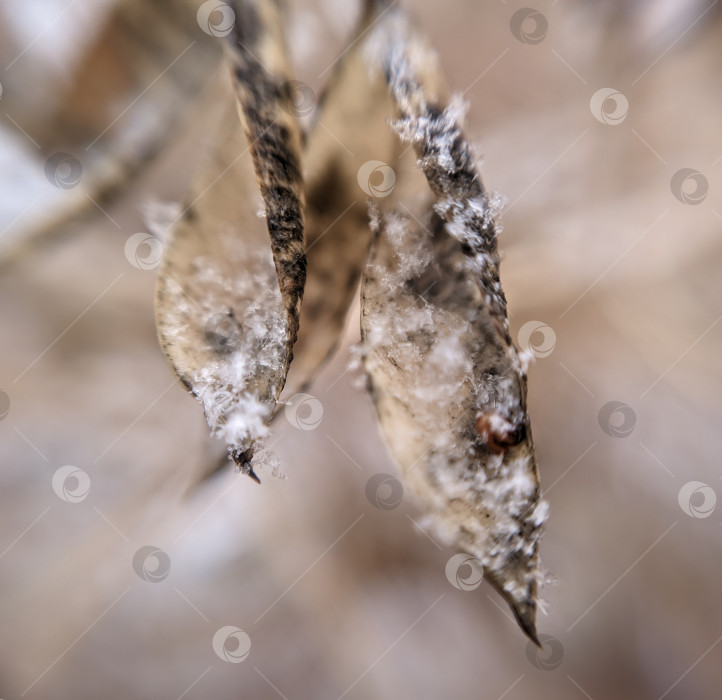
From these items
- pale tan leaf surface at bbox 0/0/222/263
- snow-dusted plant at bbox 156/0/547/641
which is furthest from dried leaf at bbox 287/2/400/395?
pale tan leaf surface at bbox 0/0/222/263

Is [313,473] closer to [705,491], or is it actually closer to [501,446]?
[501,446]

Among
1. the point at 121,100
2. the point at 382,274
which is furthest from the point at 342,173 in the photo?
the point at 121,100

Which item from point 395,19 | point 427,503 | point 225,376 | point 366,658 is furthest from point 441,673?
point 395,19

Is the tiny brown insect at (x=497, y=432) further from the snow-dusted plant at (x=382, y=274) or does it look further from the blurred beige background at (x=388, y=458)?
the blurred beige background at (x=388, y=458)

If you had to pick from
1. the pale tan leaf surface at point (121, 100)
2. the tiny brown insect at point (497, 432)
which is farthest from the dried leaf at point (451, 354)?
the pale tan leaf surface at point (121, 100)

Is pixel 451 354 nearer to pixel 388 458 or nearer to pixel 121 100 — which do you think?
pixel 388 458
